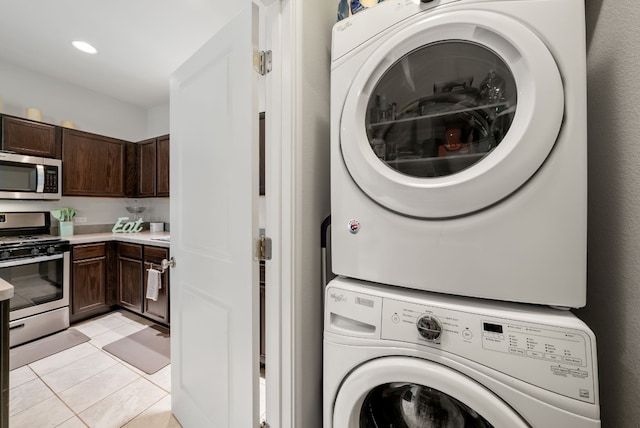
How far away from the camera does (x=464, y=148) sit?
2.43 feet

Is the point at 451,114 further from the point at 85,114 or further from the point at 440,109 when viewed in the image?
the point at 85,114

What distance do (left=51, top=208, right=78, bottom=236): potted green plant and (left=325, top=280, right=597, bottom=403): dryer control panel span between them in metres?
3.42

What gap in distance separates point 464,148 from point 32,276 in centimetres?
340

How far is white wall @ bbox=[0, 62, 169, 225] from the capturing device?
2547 mm

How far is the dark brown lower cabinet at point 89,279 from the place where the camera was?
8.22 feet

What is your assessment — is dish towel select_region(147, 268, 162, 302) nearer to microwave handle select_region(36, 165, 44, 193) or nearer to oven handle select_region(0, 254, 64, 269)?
oven handle select_region(0, 254, 64, 269)

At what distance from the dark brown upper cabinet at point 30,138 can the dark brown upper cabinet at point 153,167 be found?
2.47 feet

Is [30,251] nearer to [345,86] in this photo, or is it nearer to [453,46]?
[345,86]

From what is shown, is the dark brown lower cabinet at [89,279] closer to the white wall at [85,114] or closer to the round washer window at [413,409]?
the white wall at [85,114]

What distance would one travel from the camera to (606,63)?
0.73 m

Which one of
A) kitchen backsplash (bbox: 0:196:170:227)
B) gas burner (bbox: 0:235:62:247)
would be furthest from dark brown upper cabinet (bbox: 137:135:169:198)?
gas burner (bbox: 0:235:62:247)

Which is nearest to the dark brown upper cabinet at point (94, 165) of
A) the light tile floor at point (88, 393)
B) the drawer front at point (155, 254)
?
the drawer front at point (155, 254)

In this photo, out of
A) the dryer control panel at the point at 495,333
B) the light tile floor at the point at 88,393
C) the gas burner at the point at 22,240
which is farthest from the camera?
the gas burner at the point at 22,240

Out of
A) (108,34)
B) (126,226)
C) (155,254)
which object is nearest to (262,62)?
(108,34)
